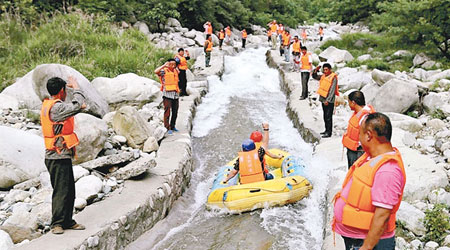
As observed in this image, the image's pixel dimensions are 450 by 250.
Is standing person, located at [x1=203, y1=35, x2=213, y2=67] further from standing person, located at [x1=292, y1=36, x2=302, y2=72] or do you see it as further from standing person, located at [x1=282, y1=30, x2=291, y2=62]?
standing person, located at [x1=282, y1=30, x2=291, y2=62]

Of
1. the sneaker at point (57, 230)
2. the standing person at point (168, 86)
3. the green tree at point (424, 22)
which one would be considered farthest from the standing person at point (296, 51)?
the sneaker at point (57, 230)

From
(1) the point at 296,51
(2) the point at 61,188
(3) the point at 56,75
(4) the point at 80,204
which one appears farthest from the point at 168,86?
(1) the point at 296,51

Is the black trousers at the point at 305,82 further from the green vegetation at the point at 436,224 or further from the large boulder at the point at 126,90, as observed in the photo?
the green vegetation at the point at 436,224

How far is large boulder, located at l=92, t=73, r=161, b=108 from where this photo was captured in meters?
8.91

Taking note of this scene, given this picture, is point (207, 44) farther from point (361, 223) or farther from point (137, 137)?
point (361, 223)

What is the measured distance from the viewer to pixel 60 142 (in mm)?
3758

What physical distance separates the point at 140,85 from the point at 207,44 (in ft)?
20.5

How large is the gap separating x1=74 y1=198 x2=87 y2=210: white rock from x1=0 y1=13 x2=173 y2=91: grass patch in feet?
19.5

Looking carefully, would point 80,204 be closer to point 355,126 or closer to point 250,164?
point 250,164

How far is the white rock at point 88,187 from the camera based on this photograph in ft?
15.5

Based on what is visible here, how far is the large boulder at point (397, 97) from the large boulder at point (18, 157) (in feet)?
25.1

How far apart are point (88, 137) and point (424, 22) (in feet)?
40.8

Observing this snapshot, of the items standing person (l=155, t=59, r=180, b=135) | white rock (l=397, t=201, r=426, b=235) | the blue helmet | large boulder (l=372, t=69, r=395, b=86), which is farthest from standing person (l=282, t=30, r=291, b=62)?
white rock (l=397, t=201, r=426, b=235)

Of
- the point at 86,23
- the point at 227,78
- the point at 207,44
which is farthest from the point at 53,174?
the point at 227,78
